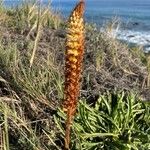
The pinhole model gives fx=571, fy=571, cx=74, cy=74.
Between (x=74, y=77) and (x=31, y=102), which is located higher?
(x=74, y=77)

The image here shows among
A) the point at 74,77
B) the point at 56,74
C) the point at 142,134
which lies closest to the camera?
the point at 74,77

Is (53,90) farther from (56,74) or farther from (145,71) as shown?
(145,71)

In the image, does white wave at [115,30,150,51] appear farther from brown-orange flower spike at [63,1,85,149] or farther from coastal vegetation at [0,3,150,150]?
brown-orange flower spike at [63,1,85,149]

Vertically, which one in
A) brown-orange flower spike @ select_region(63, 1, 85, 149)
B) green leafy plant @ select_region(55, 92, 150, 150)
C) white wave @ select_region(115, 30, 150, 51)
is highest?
→ brown-orange flower spike @ select_region(63, 1, 85, 149)

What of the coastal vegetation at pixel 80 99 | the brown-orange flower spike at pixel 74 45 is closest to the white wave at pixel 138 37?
the coastal vegetation at pixel 80 99

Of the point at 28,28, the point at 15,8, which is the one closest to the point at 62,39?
the point at 28,28

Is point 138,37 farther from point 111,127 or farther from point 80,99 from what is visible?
point 111,127

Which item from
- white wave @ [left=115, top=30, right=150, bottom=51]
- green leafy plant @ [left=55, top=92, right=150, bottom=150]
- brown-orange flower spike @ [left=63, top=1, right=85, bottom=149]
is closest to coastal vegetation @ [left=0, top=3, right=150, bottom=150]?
green leafy plant @ [left=55, top=92, right=150, bottom=150]

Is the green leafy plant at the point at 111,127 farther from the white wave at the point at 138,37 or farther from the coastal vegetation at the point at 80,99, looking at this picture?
Answer: the white wave at the point at 138,37

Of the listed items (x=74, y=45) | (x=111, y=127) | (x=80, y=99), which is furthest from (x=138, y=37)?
(x=74, y=45)
